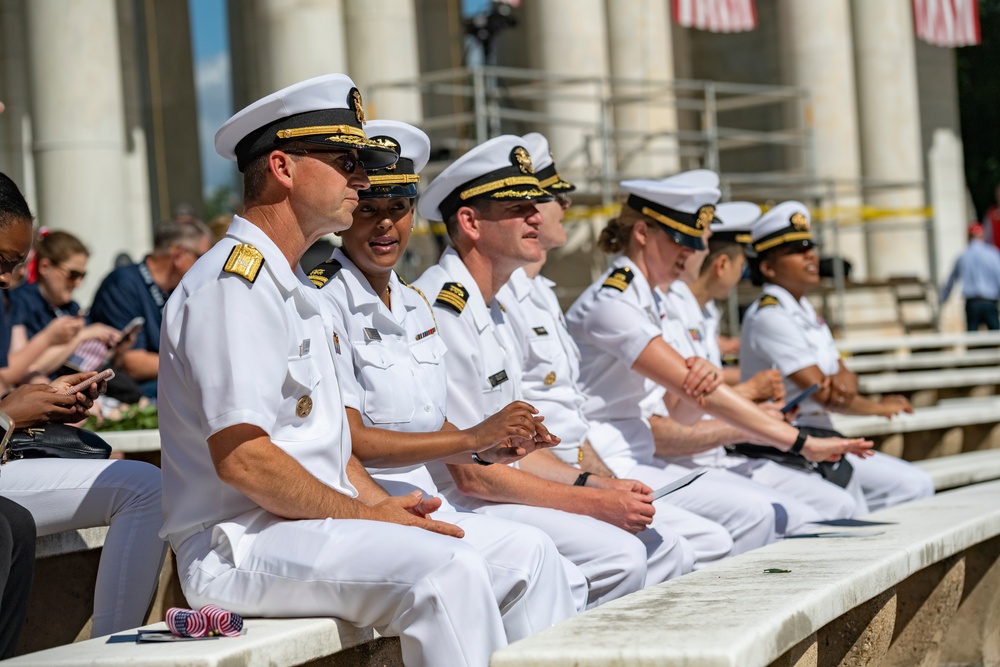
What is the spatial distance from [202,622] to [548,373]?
2.52 metres

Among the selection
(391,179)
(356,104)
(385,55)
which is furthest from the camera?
(385,55)

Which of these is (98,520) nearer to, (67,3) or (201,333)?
(201,333)

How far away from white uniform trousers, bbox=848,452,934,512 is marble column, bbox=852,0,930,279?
14450mm

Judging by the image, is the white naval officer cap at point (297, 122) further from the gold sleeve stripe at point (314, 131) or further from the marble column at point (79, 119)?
the marble column at point (79, 119)

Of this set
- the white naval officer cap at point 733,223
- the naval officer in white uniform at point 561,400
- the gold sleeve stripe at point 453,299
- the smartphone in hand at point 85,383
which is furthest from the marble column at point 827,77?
the smartphone in hand at point 85,383

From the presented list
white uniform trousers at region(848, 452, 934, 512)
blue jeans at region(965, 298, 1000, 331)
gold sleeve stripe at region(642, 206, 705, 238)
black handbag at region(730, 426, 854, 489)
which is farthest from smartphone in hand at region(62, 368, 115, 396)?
blue jeans at region(965, 298, 1000, 331)

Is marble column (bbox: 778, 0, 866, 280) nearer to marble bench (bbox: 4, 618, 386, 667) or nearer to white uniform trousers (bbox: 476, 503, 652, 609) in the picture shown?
white uniform trousers (bbox: 476, 503, 652, 609)

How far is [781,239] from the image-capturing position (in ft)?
25.7

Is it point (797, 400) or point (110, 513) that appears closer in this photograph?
point (110, 513)

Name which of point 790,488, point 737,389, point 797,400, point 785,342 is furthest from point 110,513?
point 785,342

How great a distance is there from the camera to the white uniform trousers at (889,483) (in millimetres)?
7551

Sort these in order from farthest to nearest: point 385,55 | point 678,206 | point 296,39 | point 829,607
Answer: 1. point 385,55
2. point 296,39
3. point 678,206
4. point 829,607

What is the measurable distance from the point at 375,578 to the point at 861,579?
149 cm

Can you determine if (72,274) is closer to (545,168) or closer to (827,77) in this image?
(545,168)
